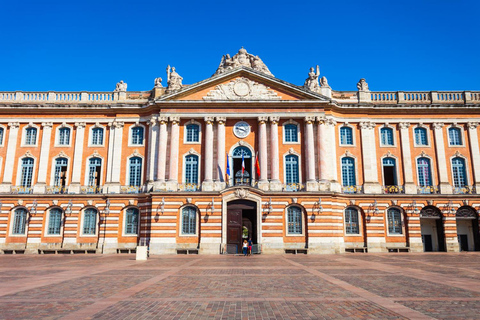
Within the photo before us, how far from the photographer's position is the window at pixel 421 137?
36.6m

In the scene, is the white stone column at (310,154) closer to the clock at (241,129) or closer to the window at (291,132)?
the window at (291,132)

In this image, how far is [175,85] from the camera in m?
36.1

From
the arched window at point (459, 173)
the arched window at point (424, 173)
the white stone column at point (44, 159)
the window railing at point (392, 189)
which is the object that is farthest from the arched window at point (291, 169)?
the white stone column at point (44, 159)

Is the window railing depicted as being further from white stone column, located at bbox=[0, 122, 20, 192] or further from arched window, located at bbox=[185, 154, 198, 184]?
white stone column, located at bbox=[0, 122, 20, 192]

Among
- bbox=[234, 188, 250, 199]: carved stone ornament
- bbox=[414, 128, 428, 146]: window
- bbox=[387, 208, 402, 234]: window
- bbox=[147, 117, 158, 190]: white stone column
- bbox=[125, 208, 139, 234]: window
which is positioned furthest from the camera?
bbox=[414, 128, 428, 146]: window

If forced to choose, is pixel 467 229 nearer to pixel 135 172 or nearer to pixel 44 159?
pixel 135 172

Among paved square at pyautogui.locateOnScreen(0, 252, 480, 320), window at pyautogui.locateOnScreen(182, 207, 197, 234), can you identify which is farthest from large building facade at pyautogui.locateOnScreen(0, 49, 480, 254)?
paved square at pyautogui.locateOnScreen(0, 252, 480, 320)

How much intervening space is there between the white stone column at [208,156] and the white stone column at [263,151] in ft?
13.0

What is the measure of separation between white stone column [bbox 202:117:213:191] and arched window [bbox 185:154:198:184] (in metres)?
1.23

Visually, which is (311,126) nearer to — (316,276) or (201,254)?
(201,254)

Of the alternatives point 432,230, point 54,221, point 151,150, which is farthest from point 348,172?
point 54,221

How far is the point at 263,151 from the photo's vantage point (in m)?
34.0

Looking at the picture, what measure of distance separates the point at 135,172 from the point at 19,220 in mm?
11542

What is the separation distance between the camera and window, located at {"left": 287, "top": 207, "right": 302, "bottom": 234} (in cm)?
3253
